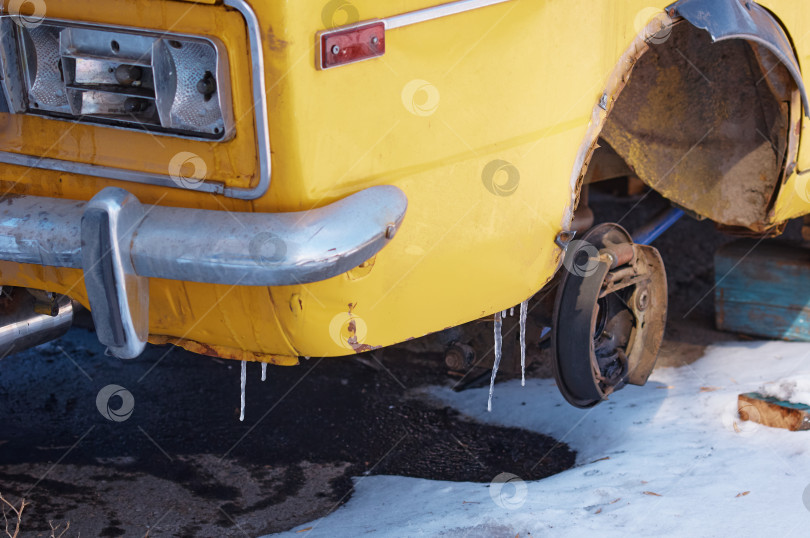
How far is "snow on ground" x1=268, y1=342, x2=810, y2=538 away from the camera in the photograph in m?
2.24

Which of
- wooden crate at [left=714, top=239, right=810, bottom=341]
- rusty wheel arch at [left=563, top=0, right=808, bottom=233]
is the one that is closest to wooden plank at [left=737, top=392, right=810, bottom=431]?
rusty wheel arch at [left=563, top=0, right=808, bottom=233]

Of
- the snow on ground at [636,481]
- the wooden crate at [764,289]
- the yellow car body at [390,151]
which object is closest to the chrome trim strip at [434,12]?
the yellow car body at [390,151]

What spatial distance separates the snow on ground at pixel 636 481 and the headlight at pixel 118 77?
1.27 m

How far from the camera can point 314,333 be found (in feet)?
5.68

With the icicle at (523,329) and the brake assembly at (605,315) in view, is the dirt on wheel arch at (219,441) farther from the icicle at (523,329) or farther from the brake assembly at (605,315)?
the icicle at (523,329)

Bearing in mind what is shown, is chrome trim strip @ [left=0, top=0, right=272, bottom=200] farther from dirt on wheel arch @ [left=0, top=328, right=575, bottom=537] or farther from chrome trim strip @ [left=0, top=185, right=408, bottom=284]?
dirt on wheel arch @ [left=0, top=328, right=575, bottom=537]

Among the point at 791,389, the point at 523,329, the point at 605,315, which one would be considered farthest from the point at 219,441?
the point at 791,389

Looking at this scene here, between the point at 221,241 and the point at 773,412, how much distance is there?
2.05 m

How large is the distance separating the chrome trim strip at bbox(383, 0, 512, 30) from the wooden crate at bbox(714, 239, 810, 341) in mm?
2339

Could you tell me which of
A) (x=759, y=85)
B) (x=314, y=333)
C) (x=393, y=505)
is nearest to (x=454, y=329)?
(x=393, y=505)

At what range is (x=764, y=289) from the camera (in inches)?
143

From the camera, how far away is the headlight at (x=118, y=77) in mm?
1611

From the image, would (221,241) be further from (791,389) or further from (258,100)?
(791,389)

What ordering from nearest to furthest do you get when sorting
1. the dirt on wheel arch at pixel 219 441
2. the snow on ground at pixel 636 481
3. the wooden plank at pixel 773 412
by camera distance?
1. the snow on ground at pixel 636 481
2. the dirt on wheel arch at pixel 219 441
3. the wooden plank at pixel 773 412
